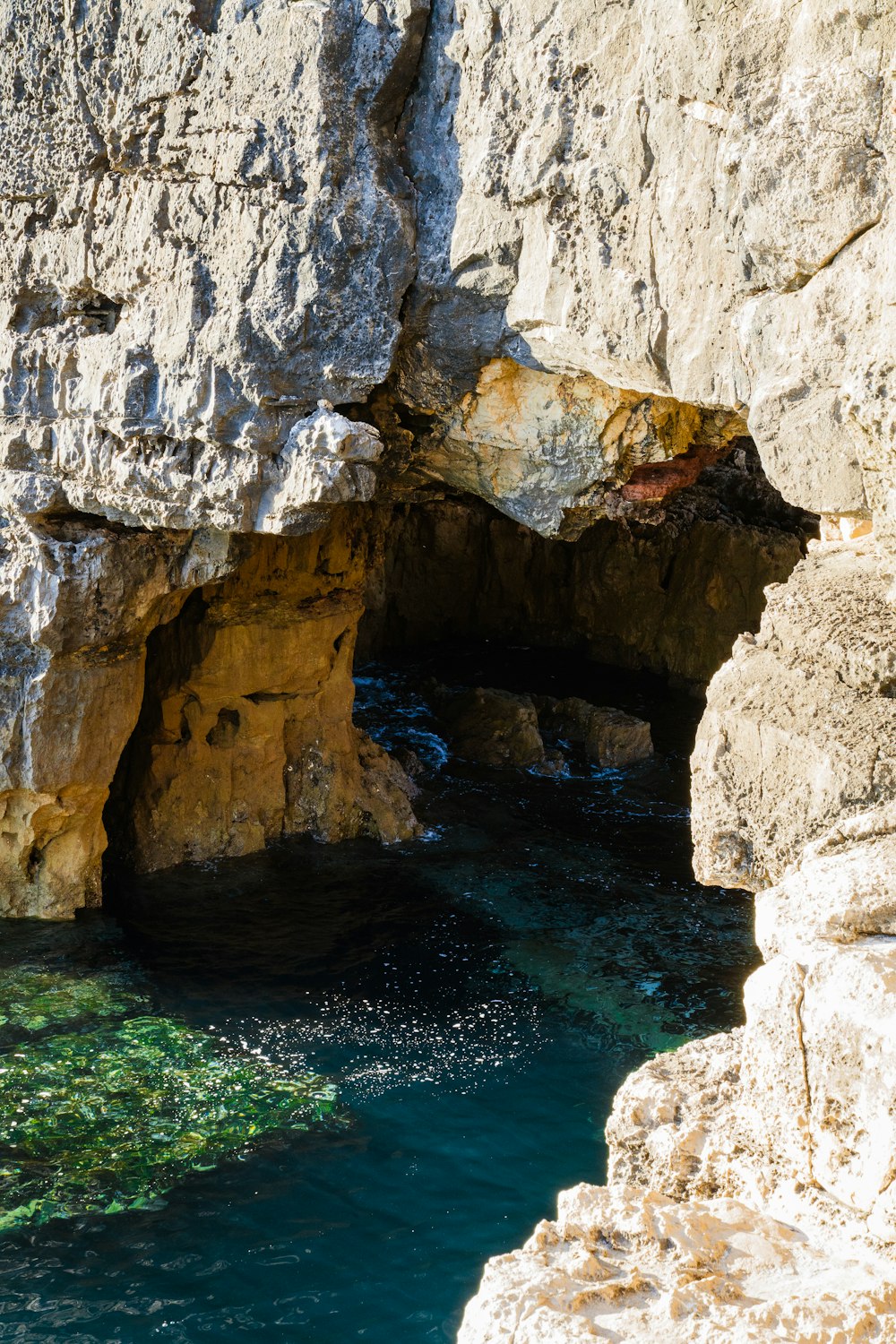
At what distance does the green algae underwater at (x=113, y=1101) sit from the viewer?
21.7 ft

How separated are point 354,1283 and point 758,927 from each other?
3297 mm

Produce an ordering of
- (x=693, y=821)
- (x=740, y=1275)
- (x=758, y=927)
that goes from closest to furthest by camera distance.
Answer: (x=740, y=1275)
(x=758, y=927)
(x=693, y=821)

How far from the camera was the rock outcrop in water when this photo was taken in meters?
3.49

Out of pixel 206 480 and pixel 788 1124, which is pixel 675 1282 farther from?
pixel 206 480

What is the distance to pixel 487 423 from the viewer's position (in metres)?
7.82

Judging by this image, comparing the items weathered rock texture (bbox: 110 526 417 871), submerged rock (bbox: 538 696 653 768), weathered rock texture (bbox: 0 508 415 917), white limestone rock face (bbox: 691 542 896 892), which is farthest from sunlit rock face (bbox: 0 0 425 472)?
submerged rock (bbox: 538 696 653 768)

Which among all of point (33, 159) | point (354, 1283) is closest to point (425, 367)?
point (33, 159)

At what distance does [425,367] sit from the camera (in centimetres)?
758

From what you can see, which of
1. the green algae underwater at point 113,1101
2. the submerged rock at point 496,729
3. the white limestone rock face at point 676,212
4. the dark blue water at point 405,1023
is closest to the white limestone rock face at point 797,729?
the white limestone rock face at point 676,212

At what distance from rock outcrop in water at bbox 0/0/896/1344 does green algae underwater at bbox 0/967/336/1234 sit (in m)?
1.67

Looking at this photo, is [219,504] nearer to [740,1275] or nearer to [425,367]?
[425,367]

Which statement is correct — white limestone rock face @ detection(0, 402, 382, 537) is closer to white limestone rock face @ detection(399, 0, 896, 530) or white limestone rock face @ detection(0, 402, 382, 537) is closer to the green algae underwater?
white limestone rock face @ detection(399, 0, 896, 530)

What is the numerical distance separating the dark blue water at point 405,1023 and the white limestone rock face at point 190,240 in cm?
334

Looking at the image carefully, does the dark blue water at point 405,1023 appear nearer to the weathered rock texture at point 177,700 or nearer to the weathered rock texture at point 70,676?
the weathered rock texture at point 177,700
